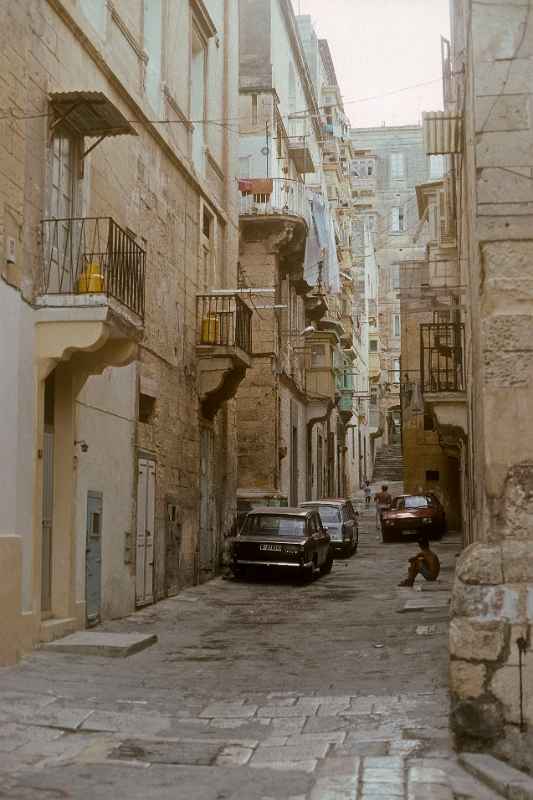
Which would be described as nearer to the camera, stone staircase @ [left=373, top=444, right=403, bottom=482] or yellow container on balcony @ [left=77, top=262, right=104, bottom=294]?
yellow container on balcony @ [left=77, top=262, right=104, bottom=294]

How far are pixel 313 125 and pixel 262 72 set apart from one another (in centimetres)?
1088

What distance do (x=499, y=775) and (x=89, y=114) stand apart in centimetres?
893

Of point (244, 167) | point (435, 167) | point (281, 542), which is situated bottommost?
point (281, 542)

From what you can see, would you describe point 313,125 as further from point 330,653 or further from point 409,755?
point 409,755

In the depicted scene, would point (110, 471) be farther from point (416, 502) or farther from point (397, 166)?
point (397, 166)

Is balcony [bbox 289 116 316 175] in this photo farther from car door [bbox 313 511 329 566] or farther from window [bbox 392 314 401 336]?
window [bbox 392 314 401 336]

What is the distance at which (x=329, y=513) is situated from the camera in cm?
2786

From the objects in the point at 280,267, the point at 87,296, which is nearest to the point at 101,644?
the point at 87,296

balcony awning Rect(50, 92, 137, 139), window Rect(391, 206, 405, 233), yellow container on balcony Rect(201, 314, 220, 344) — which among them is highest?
window Rect(391, 206, 405, 233)

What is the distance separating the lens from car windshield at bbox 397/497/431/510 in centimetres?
3388

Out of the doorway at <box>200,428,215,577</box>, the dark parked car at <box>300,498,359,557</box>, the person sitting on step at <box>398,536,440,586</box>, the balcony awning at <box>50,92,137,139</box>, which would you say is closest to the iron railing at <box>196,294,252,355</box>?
the doorway at <box>200,428,215,577</box>

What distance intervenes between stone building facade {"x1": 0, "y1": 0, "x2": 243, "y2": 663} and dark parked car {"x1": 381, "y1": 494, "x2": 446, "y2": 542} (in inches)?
459

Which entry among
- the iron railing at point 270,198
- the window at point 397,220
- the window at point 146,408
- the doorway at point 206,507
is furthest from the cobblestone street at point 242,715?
the window at point 397,220

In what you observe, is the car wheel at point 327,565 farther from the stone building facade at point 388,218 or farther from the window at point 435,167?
the stone building facade at point 388,218
